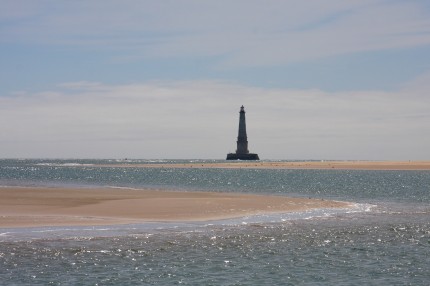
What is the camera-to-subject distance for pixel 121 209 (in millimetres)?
40156

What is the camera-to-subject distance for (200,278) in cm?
2000

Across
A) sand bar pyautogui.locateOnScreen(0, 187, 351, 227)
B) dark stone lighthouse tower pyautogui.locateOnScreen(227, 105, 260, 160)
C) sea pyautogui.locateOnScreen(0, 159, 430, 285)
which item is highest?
dark stone lighthouse tower pyautogui.locateOnScreen(227, 105, 260, 160)

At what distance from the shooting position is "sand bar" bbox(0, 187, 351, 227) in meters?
33.8

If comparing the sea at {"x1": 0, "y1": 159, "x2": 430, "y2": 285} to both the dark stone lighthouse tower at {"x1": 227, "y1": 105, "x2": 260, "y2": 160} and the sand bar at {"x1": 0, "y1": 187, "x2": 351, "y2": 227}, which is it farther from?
the dark stone lighthouse tower at {"x1": 227, "y1": 105, "x2": 260, "y2": 160}

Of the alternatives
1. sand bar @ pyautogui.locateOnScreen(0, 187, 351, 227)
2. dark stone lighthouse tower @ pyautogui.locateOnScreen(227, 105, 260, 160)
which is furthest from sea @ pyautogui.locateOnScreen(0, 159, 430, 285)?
dark stone lighthouse tower @ pyautogui.locateOnScreen(227, 105, 260, 160)

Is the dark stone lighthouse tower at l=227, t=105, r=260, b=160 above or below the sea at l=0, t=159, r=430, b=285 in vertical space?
above

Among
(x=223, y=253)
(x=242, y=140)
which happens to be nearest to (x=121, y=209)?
(x=223, y=253)

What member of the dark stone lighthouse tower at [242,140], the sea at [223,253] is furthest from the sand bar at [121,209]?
the dark stone lighthouse tower at [242,140]

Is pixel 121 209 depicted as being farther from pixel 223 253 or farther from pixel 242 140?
pixel 242 140

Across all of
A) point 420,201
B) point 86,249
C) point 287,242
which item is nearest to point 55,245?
point 86,249

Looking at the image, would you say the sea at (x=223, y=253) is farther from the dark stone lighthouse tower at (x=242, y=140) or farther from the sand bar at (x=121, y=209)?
the dark stone lighthouse tower at (x=242, y=140)

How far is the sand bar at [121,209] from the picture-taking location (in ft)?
111

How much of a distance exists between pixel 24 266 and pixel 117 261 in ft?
9.93

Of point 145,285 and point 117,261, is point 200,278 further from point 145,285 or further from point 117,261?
point 117,261
